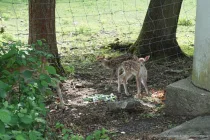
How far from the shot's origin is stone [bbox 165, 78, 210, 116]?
5898 mm

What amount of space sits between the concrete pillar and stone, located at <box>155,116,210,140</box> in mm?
491

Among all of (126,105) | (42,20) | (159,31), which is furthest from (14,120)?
(159,31)

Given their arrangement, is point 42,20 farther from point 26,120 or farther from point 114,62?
point 26,120

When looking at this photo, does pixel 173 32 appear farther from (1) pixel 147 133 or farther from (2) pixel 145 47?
(1) pixel 147 133

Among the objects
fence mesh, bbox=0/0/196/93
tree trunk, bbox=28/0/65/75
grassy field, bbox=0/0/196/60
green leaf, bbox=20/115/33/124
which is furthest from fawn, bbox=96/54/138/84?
green leaf, bbox=20/115/33/124

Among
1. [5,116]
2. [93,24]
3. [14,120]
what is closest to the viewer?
[5,116]

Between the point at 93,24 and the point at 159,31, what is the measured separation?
341 centimetres

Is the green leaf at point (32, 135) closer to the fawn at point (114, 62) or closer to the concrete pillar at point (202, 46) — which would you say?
the concrete pillar at point (202, 46)

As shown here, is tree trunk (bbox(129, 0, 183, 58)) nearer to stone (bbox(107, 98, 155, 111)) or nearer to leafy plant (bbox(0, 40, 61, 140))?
stone (bbox(107, 98, 155, 111))

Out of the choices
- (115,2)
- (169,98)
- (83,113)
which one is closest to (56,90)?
(83,113)

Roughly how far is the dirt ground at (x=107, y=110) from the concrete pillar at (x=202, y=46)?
519 millimetres

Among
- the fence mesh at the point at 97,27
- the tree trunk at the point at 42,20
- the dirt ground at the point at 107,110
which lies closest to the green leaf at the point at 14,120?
the dirt ground at the point at 107,110

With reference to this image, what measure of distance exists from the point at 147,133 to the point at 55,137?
120 centimetres

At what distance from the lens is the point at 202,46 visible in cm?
592
